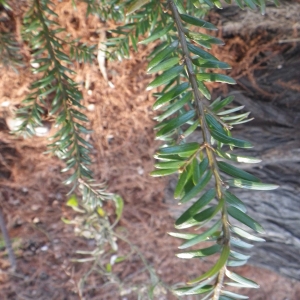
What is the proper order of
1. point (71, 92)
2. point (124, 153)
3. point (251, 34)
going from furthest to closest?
1. point (124, 153)
2. point (251, 34)
3. point (71, 92)

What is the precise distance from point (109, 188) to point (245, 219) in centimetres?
134

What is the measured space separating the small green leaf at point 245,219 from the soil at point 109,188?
115 centimetres

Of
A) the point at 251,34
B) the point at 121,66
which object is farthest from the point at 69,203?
the point at 251,34

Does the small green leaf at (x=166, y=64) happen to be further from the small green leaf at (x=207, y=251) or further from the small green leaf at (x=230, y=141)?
the small green leaf at (x=207, y=251)

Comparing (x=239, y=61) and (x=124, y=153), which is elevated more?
(x=239, y=61)

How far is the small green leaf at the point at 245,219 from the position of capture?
0.43 meters

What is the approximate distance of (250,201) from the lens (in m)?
1.58

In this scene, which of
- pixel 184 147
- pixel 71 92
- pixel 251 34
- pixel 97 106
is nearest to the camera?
pixel 184 147

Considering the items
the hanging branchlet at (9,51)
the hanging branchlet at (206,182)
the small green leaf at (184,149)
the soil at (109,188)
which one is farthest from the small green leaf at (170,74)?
the soil at (109,188)

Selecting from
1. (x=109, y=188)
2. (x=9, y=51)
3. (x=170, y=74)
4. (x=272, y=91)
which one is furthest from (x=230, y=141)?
(x=109, y=188)

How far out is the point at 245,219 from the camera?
0.43 m

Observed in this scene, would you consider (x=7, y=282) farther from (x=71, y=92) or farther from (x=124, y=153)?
(x=71, y=92)

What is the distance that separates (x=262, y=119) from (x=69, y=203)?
1.02m

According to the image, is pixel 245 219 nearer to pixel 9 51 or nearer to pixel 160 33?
pixel 160 33
